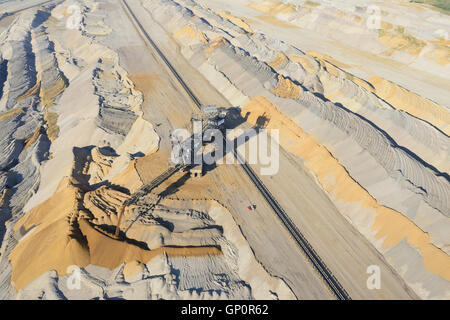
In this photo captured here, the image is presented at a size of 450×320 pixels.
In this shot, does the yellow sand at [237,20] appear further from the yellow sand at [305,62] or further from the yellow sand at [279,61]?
the yellow sand at [305,62]

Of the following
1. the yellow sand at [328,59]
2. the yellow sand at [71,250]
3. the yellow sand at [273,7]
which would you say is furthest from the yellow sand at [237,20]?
the yellow sand at [71,250]

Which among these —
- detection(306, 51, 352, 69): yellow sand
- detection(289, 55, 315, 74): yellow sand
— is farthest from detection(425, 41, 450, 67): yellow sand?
detection(289, 55, 315, 74): yellow sand

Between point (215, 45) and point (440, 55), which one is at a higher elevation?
point (215, 45)

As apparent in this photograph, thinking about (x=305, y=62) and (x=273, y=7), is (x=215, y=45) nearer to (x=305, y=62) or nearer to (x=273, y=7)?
(x=305, y=62)

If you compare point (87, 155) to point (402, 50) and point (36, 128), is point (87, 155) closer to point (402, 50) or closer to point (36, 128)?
point (36, 128)

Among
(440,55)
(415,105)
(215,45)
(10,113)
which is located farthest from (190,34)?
(440,55)

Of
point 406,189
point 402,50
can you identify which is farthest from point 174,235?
point 402,50
